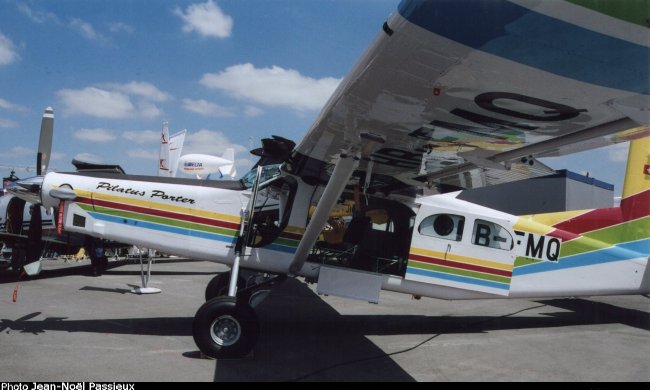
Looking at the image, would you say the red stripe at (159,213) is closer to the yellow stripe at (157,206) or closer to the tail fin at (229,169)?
the yellow stripe at (157,206)

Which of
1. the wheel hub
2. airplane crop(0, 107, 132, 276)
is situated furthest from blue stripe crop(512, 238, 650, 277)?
airplane crop(0, 107, 132, 276)

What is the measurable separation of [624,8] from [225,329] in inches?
190

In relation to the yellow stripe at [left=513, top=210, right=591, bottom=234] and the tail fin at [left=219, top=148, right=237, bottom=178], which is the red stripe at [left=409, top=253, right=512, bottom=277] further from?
the tail fin at [left=219, top=148, right=237, bottom=178]

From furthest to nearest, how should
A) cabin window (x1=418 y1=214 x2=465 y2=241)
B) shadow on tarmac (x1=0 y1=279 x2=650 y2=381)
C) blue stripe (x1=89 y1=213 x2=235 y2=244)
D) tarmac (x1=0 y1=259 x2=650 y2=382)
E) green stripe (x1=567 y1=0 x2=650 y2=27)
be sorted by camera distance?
cabin window (x1=418 y1=214 x2=465 y2=241) → blue stripe (x1=89 y1=213 x2=235 y2=244) → shadow on tarmac (x1=0 y1=279 x2=650 y2=381) → tarmac (x1=0 y1=259 x2=650 y2=382) → green stripe (x1=567 y1=0 x2=650 y2=27)

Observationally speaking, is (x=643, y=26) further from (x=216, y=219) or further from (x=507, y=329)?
(x=507, y=329)

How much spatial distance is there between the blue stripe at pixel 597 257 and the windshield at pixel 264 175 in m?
3.77

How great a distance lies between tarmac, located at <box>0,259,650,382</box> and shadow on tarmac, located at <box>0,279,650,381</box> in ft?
0.06

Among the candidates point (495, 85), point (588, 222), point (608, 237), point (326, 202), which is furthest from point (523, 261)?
point (495, 85)

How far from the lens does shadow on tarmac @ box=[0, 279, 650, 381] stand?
4941 mm

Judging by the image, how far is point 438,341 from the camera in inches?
261

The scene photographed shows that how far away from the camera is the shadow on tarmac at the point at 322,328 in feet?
16.2

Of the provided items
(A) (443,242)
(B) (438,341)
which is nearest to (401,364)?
(B) (438,341)

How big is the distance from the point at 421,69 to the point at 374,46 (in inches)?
12.6

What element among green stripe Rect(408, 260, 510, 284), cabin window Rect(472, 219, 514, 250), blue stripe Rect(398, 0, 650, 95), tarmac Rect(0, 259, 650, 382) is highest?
blue stripe Rect(398, 0, 650, 95)
